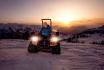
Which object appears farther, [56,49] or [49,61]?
[56,49]

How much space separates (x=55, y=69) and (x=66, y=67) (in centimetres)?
79

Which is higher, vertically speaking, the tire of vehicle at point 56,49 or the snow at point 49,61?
the tire of vehicle at point 56,49

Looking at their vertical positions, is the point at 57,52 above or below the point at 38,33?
below

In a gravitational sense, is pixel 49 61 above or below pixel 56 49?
below

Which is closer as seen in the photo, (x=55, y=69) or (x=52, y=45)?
→ (x=55, y=69)

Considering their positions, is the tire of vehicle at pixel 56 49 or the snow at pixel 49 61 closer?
the snow at pixel 49 61

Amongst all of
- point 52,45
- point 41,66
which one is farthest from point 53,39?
point 41,66

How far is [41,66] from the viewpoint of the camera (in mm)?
12555

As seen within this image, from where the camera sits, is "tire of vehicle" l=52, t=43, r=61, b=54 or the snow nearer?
the snow

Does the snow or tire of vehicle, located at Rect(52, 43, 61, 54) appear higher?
tire of vehicle, located at Rect(52, 43, 61, 54)

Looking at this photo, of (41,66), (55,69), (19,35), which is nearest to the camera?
(55,69)

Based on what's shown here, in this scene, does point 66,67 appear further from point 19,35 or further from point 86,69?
point 19,35

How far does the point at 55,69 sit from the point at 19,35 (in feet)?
136

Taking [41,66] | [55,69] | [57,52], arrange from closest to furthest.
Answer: [55,69] → [41,66] → [57,52]
